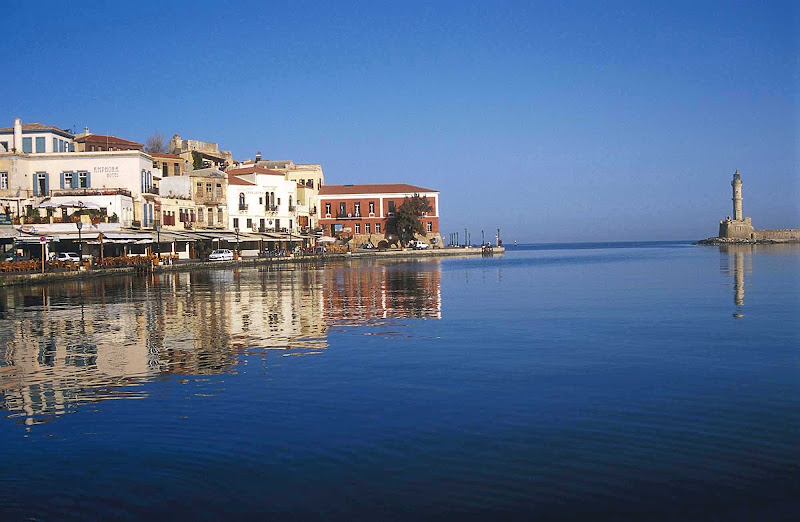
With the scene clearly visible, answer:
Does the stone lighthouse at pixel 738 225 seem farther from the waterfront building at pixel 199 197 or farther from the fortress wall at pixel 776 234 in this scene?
the waterfront building at pixel 199 197

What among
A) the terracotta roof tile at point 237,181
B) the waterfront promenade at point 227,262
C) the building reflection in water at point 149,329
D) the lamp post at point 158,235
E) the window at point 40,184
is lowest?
the building reflection in water at point 149,329

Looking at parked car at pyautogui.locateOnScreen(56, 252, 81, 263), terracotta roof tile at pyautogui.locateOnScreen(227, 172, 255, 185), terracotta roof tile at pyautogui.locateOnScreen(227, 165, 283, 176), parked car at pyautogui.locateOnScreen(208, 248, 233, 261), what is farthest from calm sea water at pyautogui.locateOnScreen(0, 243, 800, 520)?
terracotta roof tile at pyautogui.locateOnScreen(227, 165, 283, 176)

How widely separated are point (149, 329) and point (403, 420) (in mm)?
10989

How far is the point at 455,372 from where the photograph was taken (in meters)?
12.3

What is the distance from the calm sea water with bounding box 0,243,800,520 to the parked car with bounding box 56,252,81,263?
29.8 m

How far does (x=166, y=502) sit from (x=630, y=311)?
17626 mm

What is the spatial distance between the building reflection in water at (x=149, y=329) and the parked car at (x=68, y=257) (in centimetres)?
1134

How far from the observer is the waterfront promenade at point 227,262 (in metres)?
38.9

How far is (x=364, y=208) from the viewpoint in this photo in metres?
95.6

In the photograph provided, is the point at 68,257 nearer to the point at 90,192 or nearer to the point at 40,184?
the point at 90,192

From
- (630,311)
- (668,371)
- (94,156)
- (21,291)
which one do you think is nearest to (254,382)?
(668,371)

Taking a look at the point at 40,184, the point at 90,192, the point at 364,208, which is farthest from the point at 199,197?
the point at 364,208

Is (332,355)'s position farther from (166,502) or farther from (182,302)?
(182,302)

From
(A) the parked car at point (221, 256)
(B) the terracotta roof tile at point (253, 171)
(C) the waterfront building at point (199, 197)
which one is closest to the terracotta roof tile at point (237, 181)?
(B) the terracotta roof tile at point (253, 171)
